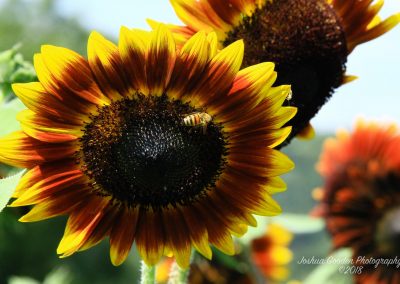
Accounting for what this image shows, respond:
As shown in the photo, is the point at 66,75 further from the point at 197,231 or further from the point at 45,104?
the point at 197,231

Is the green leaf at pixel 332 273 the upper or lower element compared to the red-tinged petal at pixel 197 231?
lower

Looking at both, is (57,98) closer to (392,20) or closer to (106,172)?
(106,172)

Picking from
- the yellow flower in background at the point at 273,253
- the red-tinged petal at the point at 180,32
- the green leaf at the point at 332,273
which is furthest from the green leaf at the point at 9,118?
the yellow flower in background at the point at 273,253

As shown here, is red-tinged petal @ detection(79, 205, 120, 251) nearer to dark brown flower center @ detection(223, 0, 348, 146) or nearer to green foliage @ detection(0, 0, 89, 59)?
dark brown flower center @ detection(223, 0, 348, 146)

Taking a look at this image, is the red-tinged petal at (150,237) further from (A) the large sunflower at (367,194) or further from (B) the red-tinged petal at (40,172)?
(A) the large sunflower at (367,194)

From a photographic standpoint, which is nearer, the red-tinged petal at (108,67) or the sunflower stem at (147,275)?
the red-tinged petal at (108,67)

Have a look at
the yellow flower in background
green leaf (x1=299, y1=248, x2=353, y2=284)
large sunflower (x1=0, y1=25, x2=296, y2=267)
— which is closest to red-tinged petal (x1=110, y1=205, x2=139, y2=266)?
large sunflower (x1=0, y1=25, x2=296, y2=267)

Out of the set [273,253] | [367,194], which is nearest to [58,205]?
[367,194]
